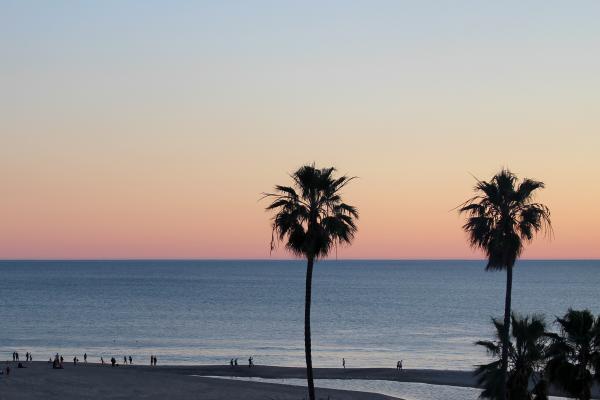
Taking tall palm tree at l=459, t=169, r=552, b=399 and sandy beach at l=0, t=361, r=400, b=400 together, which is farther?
sandy beach at l=0, t=361, r=400, b=400

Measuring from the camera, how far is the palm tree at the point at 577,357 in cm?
3884

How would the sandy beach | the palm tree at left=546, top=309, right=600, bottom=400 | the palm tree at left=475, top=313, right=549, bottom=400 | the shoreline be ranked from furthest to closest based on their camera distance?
the shoreline
the sandy beach
the palm tree at left=475, top=313, right=549, bottom=400
the palm tree at left=546, top=309, right=600, bottom=400

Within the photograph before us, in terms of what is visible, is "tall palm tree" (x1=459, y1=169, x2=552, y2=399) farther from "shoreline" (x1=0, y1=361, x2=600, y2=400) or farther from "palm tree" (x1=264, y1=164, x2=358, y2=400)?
"shoreline" (x1=0, y1=361, x2=600, y2=400)

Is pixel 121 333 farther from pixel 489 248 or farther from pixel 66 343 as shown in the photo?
pixel 489 248

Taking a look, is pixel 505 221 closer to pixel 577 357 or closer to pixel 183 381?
pixel 577 357

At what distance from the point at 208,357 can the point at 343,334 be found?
39753mm

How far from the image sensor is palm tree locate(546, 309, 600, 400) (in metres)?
38.8

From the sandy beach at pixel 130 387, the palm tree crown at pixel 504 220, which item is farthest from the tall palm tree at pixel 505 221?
the sandy beach at pixel 130 387

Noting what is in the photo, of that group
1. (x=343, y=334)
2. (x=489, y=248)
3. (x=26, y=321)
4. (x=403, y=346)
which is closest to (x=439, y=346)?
(x=403, y=346)

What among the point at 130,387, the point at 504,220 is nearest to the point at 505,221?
the point at 504,220

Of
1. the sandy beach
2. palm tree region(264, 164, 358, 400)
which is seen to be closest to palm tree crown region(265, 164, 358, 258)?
palm tree region(264, 164, 358, 400)

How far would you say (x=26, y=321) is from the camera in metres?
180

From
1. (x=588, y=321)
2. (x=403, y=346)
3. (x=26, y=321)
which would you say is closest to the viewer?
(x=588, y=321)

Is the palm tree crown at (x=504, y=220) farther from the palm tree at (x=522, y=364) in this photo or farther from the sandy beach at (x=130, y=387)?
the sandy beach at (x=130, y=387)
